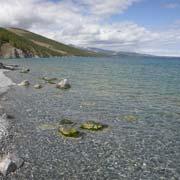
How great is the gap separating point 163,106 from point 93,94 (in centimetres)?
1213

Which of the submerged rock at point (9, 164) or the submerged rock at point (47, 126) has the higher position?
the submerged rock at point (9, 164)

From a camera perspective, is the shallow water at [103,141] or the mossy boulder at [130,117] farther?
the mossy boulder at [130,117]

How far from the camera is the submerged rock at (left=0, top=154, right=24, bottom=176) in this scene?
1404cm

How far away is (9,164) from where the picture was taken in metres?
14.3

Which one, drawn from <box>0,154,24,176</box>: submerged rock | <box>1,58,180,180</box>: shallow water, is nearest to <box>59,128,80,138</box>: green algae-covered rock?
<box>1,58,180,180</box>: shallow water

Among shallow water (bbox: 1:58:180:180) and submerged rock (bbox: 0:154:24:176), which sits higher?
submerged rock (bbox: 0:154:24:176)

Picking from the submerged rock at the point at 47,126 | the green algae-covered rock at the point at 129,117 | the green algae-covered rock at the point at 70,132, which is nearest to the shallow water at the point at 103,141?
the green algae-covered rock at the point at 129,117

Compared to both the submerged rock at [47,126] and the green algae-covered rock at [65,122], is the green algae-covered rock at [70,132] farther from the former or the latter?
the green algae-covered rock at [65,122]

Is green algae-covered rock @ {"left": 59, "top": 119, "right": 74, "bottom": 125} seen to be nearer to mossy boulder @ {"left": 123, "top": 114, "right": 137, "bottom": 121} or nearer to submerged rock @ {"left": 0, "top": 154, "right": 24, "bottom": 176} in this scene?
mossy boulder @ {"left": 123, "top": 114, "right": 137, "bottom": 121}

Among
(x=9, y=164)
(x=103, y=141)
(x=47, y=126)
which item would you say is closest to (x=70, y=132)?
(x=103, y=141)

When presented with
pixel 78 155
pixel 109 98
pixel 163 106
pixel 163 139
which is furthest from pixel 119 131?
pixel 109 98

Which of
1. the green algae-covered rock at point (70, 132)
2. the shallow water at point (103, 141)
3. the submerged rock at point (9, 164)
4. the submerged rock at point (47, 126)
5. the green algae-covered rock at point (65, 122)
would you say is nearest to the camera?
the submerged rock at point (9, 164)

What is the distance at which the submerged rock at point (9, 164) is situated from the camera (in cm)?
1404

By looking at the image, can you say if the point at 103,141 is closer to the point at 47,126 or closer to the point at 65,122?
the point at 65,122
